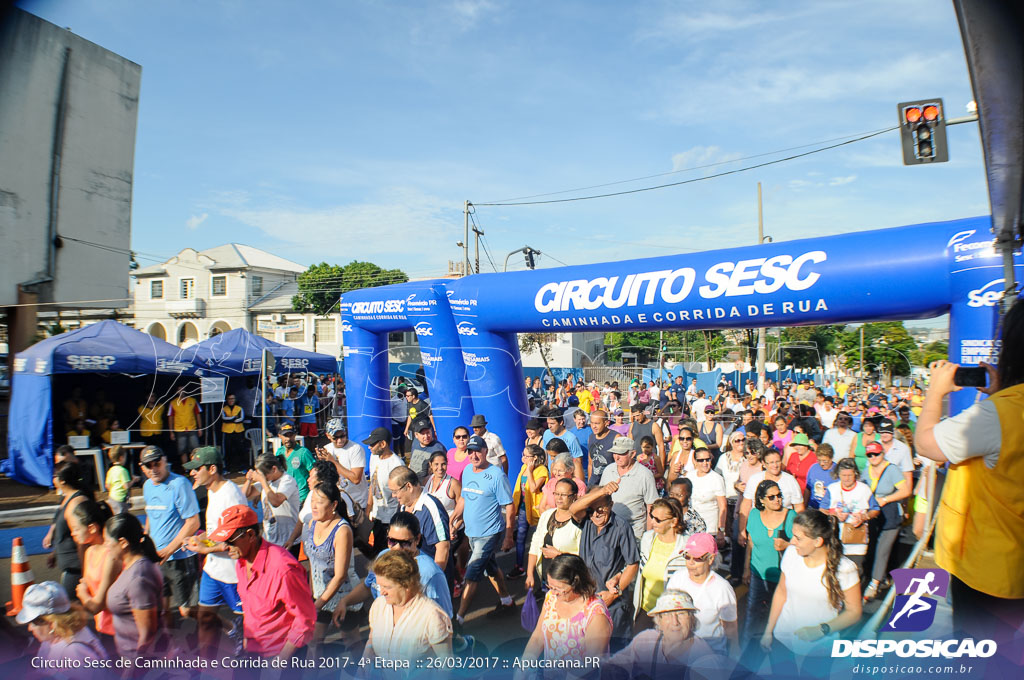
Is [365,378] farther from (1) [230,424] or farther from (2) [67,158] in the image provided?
(2) [67,158]

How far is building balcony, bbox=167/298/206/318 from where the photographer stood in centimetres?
3744

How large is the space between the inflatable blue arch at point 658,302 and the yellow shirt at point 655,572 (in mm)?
2841

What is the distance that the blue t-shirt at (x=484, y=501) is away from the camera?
4691 mm

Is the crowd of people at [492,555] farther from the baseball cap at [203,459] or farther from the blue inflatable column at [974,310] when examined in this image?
the blue inflatable column at [974,310]

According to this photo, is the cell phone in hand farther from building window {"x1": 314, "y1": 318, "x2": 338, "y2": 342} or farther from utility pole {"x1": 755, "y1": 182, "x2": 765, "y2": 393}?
building window {"x1": 314, "y1": 318, "x2": 338, "y2": 342}

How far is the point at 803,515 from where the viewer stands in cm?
310

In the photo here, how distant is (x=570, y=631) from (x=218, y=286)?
40.3m

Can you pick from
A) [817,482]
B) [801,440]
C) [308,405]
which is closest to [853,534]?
[817,482]

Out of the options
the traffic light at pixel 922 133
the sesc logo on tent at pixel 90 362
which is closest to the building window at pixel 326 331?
the sesc logo on tent at pixel 90 362

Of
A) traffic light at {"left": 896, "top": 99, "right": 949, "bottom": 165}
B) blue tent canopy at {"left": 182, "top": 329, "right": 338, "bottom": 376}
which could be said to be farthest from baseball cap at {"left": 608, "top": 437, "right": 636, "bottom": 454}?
blue tent canopy at {"left": 182, "top": 329, "right": 338, "bottom": 376}

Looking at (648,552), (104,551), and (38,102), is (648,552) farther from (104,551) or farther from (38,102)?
(38,102)

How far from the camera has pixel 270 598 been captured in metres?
2.99

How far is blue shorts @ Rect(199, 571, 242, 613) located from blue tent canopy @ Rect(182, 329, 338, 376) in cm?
821

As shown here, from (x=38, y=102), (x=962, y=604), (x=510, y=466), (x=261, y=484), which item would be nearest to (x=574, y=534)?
(x=962, y=604)
